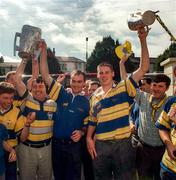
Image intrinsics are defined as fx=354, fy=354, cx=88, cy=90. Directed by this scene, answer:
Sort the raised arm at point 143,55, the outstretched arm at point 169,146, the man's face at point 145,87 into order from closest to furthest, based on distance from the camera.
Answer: the outstretched arm at point 169,146
the raised arm at point 143,55
the man's face at point 145,87

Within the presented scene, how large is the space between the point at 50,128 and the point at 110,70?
1212 millimetres

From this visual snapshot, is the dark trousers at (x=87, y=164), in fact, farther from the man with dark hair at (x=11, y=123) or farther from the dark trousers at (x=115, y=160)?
the man with dark hair at (x=11, y=123)

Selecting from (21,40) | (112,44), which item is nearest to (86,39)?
(112,44)

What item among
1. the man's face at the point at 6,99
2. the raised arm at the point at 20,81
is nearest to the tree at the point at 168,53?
the raised arm at the point at 20,81

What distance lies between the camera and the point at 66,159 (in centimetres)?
501

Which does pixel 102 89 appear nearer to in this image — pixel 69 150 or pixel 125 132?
pixel 125 132

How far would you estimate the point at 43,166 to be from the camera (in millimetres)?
5016

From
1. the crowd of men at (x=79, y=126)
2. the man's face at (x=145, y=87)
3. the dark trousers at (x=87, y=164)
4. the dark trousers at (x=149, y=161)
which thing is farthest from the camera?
the man's face at (x=145, y=87)

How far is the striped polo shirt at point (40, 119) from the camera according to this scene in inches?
193

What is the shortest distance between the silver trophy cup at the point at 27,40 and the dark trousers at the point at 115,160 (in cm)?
159

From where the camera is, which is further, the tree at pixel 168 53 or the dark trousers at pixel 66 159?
the tree at pixel 168 53

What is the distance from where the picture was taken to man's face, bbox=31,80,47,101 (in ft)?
16.3

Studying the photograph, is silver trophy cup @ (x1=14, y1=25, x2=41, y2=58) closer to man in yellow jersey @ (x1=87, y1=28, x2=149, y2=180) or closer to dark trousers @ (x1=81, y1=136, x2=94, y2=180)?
man in yellow jersey @ (x1=87, y1=28, x2=149, y2=180)

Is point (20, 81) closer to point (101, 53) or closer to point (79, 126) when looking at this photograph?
point (79, 126)
